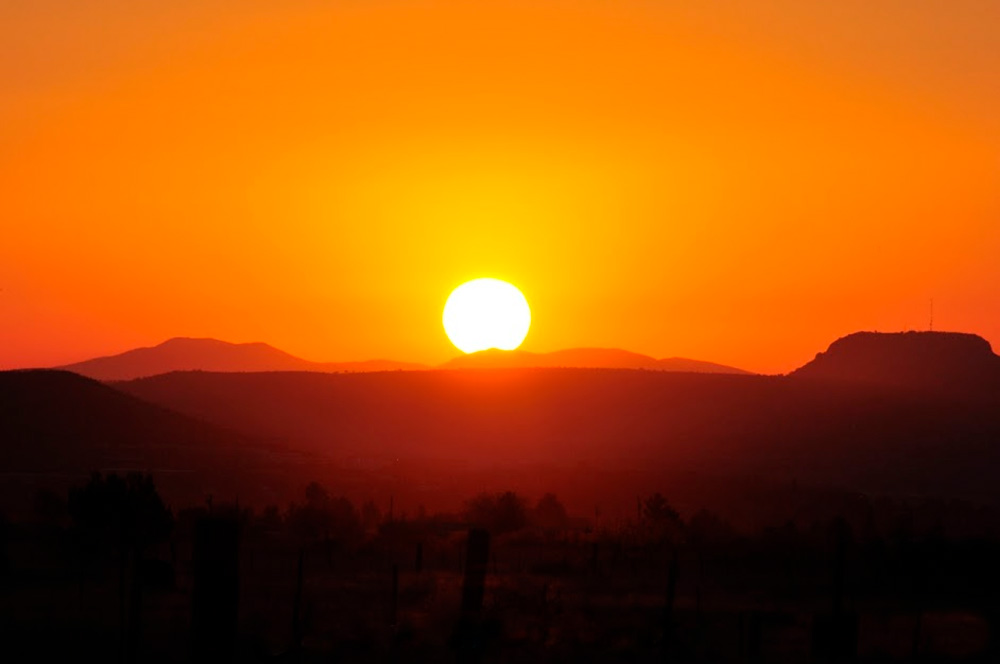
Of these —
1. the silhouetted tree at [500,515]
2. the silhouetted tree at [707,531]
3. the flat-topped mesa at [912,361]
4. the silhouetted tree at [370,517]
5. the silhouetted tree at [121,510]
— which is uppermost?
the flat-topped mesa at [912,361]

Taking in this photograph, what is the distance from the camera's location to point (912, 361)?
6663 inches

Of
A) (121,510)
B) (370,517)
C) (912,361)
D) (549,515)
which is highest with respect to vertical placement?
(912,361)

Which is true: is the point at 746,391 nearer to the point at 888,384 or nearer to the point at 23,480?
the point at 888,384

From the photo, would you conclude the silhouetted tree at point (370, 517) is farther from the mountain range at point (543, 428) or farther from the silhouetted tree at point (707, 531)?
the mountain range at point (543, 428)

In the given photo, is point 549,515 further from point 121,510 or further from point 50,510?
point 121,510

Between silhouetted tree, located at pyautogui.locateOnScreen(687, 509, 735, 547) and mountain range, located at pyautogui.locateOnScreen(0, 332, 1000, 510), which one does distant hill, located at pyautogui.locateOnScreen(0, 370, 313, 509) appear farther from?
silhouetted tree, located at pyautogui.locateOnScreen(687, 509, 735, 547)

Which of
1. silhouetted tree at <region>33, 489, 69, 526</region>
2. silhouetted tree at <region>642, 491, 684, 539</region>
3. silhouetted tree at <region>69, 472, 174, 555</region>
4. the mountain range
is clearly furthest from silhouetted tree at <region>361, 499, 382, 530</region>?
silhouetted tree at <region>69, 472, 174, 555</region>

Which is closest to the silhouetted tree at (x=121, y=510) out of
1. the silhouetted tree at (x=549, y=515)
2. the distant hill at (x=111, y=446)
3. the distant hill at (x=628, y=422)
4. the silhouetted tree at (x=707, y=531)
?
the silhouetted tree at (x=707, y=531)

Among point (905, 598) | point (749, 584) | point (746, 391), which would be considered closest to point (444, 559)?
point (749, 584)

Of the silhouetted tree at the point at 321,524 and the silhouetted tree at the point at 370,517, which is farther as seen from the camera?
the silhouetted tree at the point at 370,517

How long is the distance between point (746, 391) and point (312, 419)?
51097 mm

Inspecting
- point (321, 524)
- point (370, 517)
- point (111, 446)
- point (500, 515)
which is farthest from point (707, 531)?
point (111, 446)

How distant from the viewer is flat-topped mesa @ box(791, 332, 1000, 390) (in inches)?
6270

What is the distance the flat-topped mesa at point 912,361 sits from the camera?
522 ft
